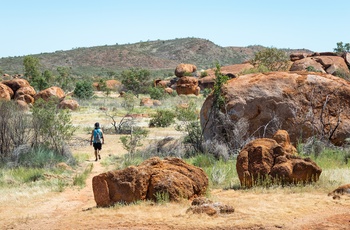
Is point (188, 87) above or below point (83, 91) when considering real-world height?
above

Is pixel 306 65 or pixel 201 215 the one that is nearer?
pixel 201 215

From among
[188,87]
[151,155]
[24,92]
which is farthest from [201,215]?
[188,87]

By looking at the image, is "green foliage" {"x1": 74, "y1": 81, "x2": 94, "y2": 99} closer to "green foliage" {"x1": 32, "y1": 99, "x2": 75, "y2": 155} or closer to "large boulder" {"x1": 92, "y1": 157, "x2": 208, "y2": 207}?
"green foliage" {"x1": 32, "y1": 99, "x2": 75, "y2": 155}

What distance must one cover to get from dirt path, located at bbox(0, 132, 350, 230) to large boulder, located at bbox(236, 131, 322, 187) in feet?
1.46

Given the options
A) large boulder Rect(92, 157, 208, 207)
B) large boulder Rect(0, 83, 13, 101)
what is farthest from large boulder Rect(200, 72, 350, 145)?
large boulder Rect(0, 83, 13, 101)

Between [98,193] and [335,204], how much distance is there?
13.2 feet

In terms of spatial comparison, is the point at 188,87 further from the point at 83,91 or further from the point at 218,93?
the point at 218,93

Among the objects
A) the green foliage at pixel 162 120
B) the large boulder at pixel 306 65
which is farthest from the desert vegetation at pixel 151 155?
the large boulder at pixel 306 65

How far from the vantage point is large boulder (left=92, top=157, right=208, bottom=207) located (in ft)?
29.5

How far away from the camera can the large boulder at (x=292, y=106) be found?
584 inches

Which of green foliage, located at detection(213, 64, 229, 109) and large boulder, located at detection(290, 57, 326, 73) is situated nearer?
green foliage, located at detection(213, 64, 229, 109)

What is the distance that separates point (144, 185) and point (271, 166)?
256 centimetres

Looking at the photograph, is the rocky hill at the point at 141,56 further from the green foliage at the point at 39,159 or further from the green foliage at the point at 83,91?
the green foliage at the point at 39,159

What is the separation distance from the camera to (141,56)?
329 feet
